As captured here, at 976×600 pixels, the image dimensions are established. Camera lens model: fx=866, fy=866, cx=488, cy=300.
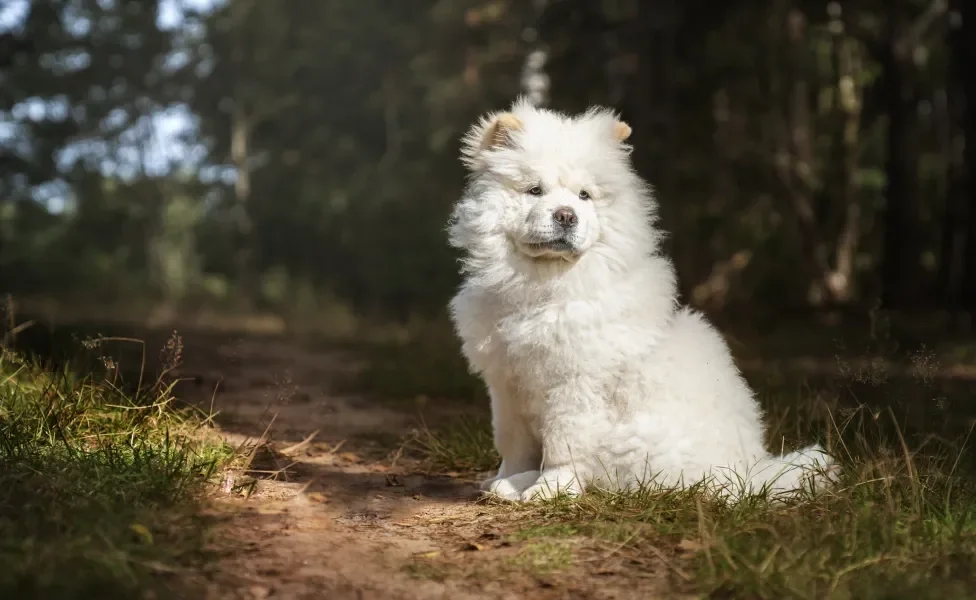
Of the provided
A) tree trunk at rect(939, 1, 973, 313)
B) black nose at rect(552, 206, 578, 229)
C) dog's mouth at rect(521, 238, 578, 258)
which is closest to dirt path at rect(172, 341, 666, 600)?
dog's mouth at rect(521, 238, 578, 258)

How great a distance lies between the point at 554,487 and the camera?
170 inches

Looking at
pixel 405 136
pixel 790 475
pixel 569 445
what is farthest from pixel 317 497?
pixel 405 136

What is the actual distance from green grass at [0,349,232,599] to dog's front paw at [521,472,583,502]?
1.58 m

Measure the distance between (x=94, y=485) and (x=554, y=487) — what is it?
2.13 m

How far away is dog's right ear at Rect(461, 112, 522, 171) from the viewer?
453 cm

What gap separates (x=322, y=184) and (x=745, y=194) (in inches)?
491

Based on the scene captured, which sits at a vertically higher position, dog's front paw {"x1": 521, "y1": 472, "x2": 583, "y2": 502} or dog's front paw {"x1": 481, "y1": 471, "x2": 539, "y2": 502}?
dog's front paw {"x1": 521, "y1": 472, "x2": 583, "y2": 502}

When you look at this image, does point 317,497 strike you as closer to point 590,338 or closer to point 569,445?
point 569,445

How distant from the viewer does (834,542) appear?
140 inches

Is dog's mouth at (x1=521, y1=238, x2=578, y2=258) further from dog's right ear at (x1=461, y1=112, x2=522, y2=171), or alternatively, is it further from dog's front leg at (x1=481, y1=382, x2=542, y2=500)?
dog's front leg at (x1=481, y1=382, x2=542, y2=500)

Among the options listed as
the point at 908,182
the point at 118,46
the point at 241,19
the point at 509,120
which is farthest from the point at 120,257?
the point at 509,120

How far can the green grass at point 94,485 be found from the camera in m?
3.01

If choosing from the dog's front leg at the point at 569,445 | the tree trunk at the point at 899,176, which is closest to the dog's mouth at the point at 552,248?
the dog's front leg at the point at 569,445

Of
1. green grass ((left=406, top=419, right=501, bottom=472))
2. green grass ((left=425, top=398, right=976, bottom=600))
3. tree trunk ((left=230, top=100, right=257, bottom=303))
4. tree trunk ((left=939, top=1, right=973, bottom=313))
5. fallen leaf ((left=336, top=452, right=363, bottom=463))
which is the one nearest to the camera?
green grass ((left=425, top=398, right=976, bottom=600))
